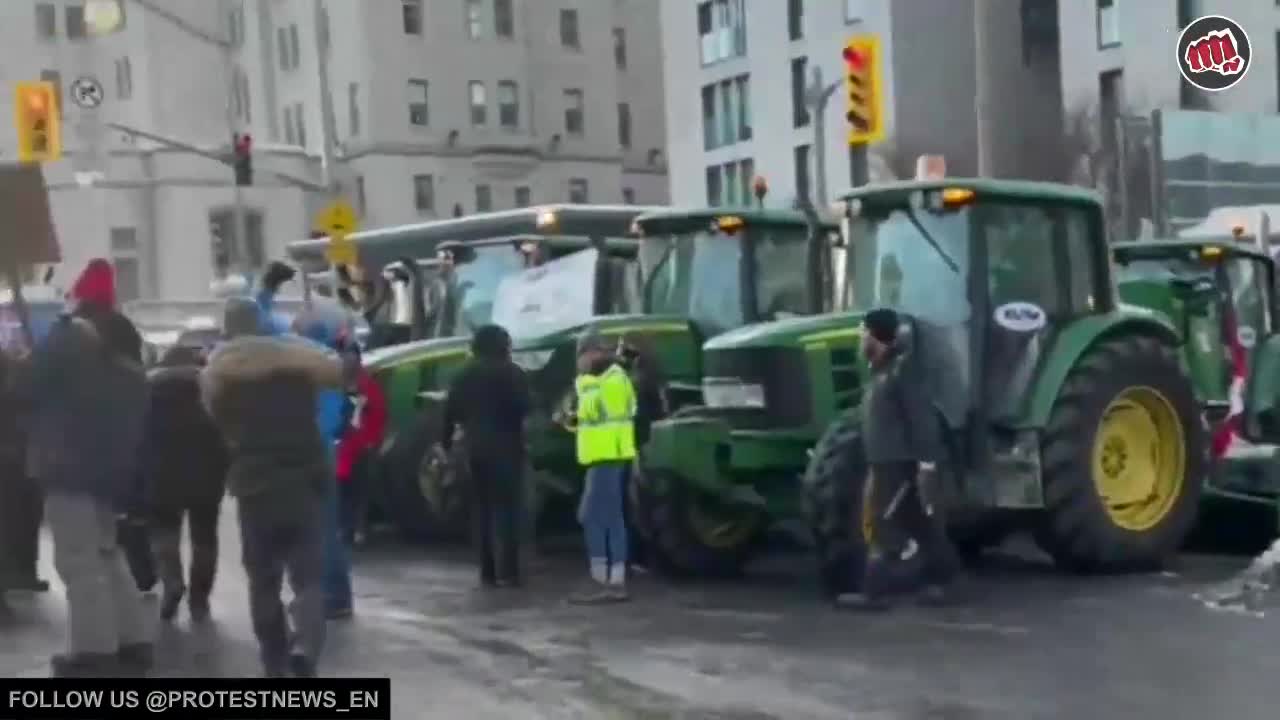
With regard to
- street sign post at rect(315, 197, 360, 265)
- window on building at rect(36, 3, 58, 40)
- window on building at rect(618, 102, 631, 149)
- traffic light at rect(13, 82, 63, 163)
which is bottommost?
street sign post at rect(315, 197, 360, 265)

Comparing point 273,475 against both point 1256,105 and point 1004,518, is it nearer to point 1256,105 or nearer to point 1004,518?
point 1004,518

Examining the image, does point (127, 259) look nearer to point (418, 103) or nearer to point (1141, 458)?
point (418, 103)

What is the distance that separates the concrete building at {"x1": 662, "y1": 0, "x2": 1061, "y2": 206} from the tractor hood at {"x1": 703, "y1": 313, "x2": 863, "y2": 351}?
40.7m

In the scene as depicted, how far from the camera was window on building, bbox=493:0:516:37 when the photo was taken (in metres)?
72.4

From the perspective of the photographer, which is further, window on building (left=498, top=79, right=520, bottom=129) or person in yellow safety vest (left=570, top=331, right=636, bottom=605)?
window on building (left=498, top=79, right=520, bottom=129)

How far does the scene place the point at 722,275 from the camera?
17.3 meters

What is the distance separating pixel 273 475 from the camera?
1009 centimetres

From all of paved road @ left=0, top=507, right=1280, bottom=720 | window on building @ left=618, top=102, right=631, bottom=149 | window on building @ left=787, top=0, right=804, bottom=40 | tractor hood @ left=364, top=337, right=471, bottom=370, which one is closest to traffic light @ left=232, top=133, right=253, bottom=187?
tractor hood @ left=364, top=337, right=471, bottom=370

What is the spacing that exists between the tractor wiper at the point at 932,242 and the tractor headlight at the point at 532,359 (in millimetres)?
4064

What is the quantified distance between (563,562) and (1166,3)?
1495 inches

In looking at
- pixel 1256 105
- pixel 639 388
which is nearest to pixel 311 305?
pixel 639 388

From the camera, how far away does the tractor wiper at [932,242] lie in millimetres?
14141

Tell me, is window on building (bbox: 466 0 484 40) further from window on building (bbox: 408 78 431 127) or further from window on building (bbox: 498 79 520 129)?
window on building (bbox: 408 78 431 127)

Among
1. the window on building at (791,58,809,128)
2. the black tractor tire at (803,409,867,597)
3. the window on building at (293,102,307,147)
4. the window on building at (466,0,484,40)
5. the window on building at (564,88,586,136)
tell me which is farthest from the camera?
the window on building at (564,88,586,136)
